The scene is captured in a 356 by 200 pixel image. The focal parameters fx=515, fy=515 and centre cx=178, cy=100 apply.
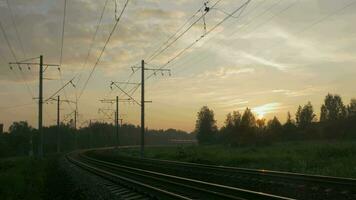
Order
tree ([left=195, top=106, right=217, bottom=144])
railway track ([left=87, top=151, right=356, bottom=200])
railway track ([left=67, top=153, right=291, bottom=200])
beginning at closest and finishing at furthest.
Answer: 1. railway track ([left=67, top=153, right=291, bottom=200])
2. railway track ([left=87, top=151, right=356, bottom=200])
3. tree ([left=195, top=106, right=217, bottom=144])

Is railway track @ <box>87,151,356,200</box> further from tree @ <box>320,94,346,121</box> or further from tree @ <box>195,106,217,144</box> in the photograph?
tree @ <box>320,94,346,121</box>

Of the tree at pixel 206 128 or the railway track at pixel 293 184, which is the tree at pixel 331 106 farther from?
the railway track at pixel 293 184

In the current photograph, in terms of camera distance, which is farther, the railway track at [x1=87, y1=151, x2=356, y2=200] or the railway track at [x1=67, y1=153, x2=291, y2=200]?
the railway track at [x1=87, y1=151, x2=356, y2=200]

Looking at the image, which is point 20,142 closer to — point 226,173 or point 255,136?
point 255,136

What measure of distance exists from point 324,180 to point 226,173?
834 cm

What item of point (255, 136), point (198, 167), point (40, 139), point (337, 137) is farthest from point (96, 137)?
point (198, 167)

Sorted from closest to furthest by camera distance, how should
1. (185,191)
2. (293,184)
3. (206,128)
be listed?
(185,191)
(293,184)
(206,128)

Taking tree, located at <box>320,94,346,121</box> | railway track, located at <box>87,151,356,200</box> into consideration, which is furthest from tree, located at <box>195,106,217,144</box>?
railway track, located at <box>87,151,356,200</box>

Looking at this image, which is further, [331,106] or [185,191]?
[331,106]

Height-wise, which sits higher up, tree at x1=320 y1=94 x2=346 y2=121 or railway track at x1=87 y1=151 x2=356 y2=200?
tree at x1=320 y1=94 x2=346 y2=121

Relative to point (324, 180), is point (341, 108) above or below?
above

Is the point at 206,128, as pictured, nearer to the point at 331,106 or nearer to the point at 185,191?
→ the point at 331,106

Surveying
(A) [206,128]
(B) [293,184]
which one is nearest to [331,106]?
(A) [206,128]

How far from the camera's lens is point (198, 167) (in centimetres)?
3394
